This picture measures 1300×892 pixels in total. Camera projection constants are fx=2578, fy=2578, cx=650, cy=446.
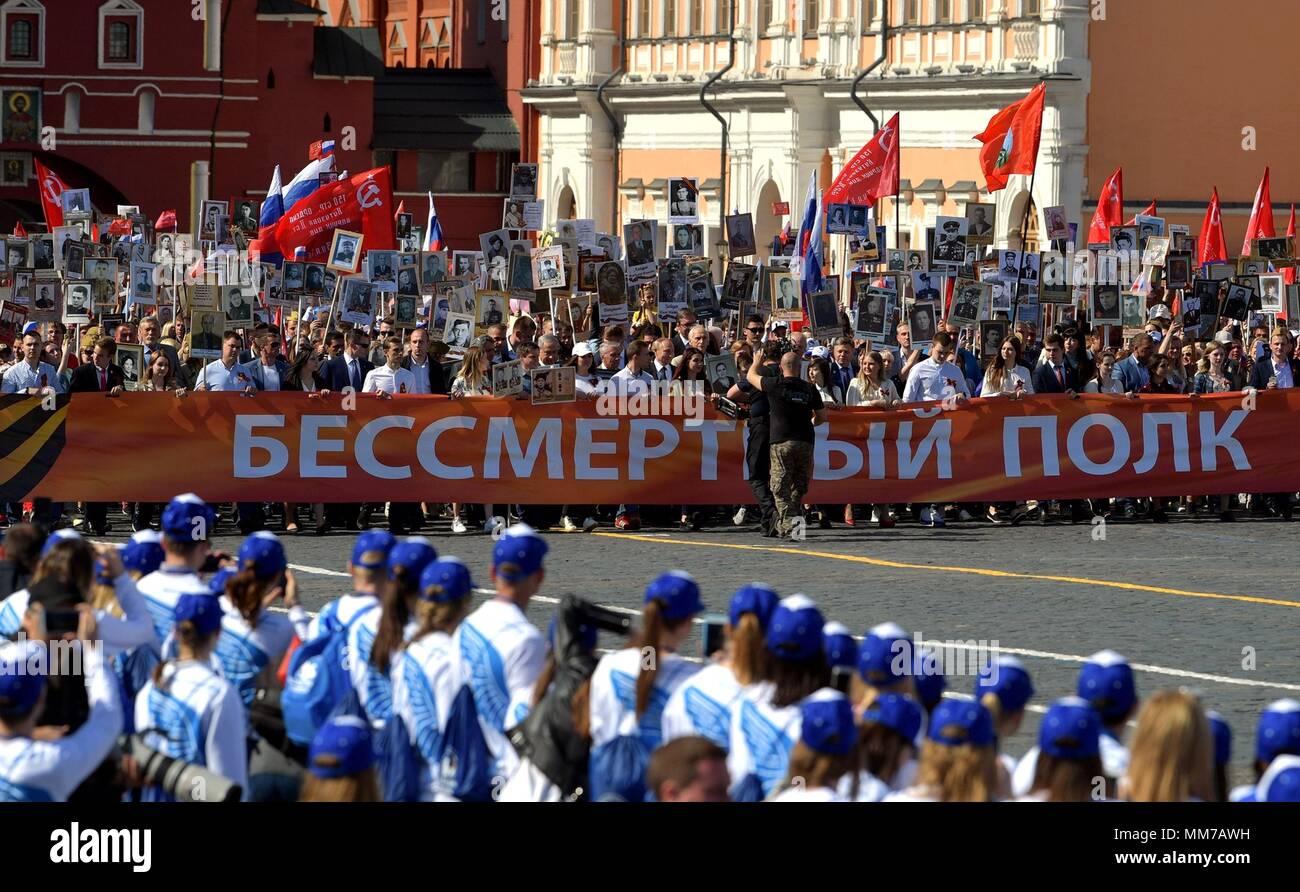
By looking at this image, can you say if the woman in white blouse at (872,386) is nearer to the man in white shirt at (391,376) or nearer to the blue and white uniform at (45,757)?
the man in white shirt at (391,376)

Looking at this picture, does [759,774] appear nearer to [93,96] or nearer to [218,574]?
[218,574]

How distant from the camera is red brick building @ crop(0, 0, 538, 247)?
7500cm

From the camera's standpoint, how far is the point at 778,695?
8.43 m

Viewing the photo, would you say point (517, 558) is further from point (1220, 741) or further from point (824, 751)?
point (1220, 741)

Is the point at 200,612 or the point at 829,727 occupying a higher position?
the point at 200,612

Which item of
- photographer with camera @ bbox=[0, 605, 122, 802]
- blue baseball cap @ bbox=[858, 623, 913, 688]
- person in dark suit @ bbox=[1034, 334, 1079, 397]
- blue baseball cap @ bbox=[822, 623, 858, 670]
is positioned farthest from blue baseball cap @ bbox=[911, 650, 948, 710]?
person in dark suit @ bbox=[1034, 334, 1079, 397]

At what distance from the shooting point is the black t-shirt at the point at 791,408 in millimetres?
21547

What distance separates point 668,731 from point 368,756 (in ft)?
4.67

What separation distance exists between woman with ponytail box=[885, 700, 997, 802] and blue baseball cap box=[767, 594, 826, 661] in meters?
1.00

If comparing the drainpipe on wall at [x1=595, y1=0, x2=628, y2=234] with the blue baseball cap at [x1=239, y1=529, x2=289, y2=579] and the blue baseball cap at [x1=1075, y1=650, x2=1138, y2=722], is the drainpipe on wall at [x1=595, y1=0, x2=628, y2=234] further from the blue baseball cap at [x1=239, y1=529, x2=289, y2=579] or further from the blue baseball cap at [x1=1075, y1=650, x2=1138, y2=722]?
the blue baseball cap at [x1=1075, y1=650, x2=1138, y2=722]

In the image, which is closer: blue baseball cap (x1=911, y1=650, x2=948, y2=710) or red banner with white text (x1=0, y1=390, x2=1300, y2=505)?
blue baseball cap (x1=911, y1=650, x2=948, y2=710)

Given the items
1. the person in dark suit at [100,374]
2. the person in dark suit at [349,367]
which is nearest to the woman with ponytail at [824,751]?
the person in dark suit at [100,374]

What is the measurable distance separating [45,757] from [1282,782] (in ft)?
11.9

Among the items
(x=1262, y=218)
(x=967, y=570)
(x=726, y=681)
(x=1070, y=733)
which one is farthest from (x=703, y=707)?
(x=1262, y=218)
